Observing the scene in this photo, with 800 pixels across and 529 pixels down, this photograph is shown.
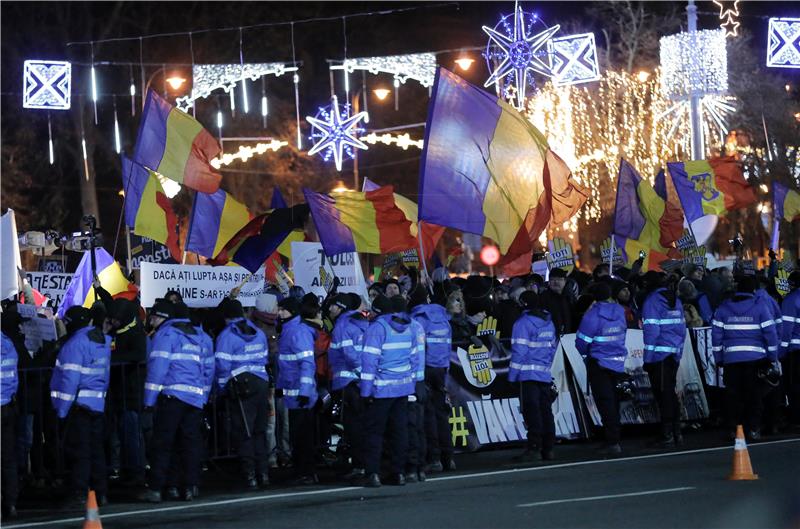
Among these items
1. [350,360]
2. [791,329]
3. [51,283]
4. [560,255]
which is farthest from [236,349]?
[560,255]

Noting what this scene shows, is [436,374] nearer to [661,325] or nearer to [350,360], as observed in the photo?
[350,360]

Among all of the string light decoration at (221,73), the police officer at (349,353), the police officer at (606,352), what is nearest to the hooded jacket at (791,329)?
the police officer at (606,352)

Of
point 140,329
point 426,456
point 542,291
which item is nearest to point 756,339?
point 542,291

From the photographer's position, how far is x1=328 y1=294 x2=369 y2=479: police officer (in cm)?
1425

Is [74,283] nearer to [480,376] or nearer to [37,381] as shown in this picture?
[37,381]

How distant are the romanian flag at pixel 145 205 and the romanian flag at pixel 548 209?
13.8 ft

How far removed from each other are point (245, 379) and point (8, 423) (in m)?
2.39

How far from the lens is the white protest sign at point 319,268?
58.9ft

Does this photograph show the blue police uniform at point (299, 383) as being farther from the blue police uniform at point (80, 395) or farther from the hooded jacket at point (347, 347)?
the blue police uniform at point (80, 395)

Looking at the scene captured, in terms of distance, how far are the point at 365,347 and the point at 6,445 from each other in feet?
11.4

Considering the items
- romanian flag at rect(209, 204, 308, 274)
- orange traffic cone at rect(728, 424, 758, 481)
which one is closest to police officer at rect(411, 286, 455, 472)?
romanian flag at rect(209, 204, 308, 274)

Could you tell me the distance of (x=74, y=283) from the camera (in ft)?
59.2

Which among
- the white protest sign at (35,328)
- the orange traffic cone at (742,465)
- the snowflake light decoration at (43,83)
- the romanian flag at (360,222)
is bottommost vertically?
the orange traffic cone at (742,465)

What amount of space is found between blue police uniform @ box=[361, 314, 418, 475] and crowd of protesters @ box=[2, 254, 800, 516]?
0.02 meters
